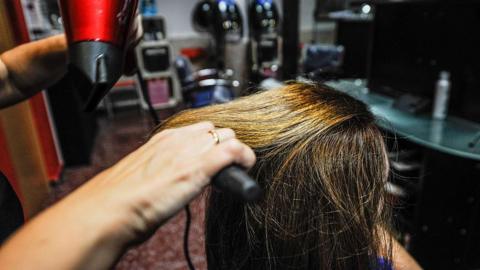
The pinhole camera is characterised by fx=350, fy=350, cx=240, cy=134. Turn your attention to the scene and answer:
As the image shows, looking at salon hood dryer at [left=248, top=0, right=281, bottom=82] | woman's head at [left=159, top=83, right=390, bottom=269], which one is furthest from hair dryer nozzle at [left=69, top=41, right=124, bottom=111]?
salon hood dryer at [left=248, top=0, right=281, bottom=82]

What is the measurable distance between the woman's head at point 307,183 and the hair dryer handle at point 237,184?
0.31 metres

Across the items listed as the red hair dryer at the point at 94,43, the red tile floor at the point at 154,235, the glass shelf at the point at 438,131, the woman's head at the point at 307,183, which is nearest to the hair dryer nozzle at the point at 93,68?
the red hair dryer at the point at 94,43

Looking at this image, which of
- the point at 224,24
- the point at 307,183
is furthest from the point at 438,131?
the point at 224,24

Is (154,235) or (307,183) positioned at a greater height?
(307,183)

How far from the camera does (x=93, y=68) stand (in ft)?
1.96

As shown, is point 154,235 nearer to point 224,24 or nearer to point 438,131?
point 438,131

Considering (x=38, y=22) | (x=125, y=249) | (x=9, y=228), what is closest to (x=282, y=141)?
(x=125, y=249)

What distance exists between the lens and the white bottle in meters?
2.04

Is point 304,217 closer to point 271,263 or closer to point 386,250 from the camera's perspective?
point 271,263

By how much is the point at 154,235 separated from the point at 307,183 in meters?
1.52

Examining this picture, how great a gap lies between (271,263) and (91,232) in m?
0.52

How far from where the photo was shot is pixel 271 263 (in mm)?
797

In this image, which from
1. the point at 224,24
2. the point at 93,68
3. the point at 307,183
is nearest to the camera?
the point at 93,68

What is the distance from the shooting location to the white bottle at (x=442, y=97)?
2.04m
